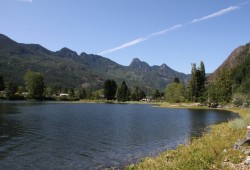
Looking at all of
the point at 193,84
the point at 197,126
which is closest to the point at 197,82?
the point at 193,84

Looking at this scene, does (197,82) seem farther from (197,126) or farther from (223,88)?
(197,126)

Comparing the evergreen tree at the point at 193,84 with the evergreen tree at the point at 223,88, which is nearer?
the evergreen tree at the point at 223,88

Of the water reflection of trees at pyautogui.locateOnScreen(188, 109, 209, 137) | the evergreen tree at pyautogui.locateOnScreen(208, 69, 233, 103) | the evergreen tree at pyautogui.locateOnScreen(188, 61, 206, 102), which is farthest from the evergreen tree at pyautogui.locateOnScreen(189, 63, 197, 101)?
the water reflection of trees at pyautogui.locateOnScreen(188, 109, 209, 137)

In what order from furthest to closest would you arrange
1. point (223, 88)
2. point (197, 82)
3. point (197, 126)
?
point (197, 82) < point (223, 88) < point (197, 126)

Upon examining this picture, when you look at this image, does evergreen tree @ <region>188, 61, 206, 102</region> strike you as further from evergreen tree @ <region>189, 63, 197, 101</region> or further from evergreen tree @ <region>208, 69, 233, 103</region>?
evergreen tree @ <region>208, 69, 233, 103</region>

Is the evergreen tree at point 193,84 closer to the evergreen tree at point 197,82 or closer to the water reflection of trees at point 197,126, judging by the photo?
the evergreen tree at point 197,82

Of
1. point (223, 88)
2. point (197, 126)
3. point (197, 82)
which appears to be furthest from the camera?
point (197, 82)

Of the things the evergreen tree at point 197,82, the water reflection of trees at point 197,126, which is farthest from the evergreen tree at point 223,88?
the water reflection of trees at point 197,126

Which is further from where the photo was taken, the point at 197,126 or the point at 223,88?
the point at 223,88

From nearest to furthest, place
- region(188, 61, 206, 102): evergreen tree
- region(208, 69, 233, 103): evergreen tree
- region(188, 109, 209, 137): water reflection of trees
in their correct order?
1. region(188, 109, 209, 137): water reflection of trees
2. region(208, 69, 233, 103): evergreen tree
3. region(188, 61, 206, 102): evergreen tree

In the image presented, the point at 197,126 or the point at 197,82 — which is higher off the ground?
the point at 197,82

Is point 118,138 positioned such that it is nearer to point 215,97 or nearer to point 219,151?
point 219,151

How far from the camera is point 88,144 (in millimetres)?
41188

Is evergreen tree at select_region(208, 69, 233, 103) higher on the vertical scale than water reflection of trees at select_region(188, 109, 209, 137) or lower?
higher
